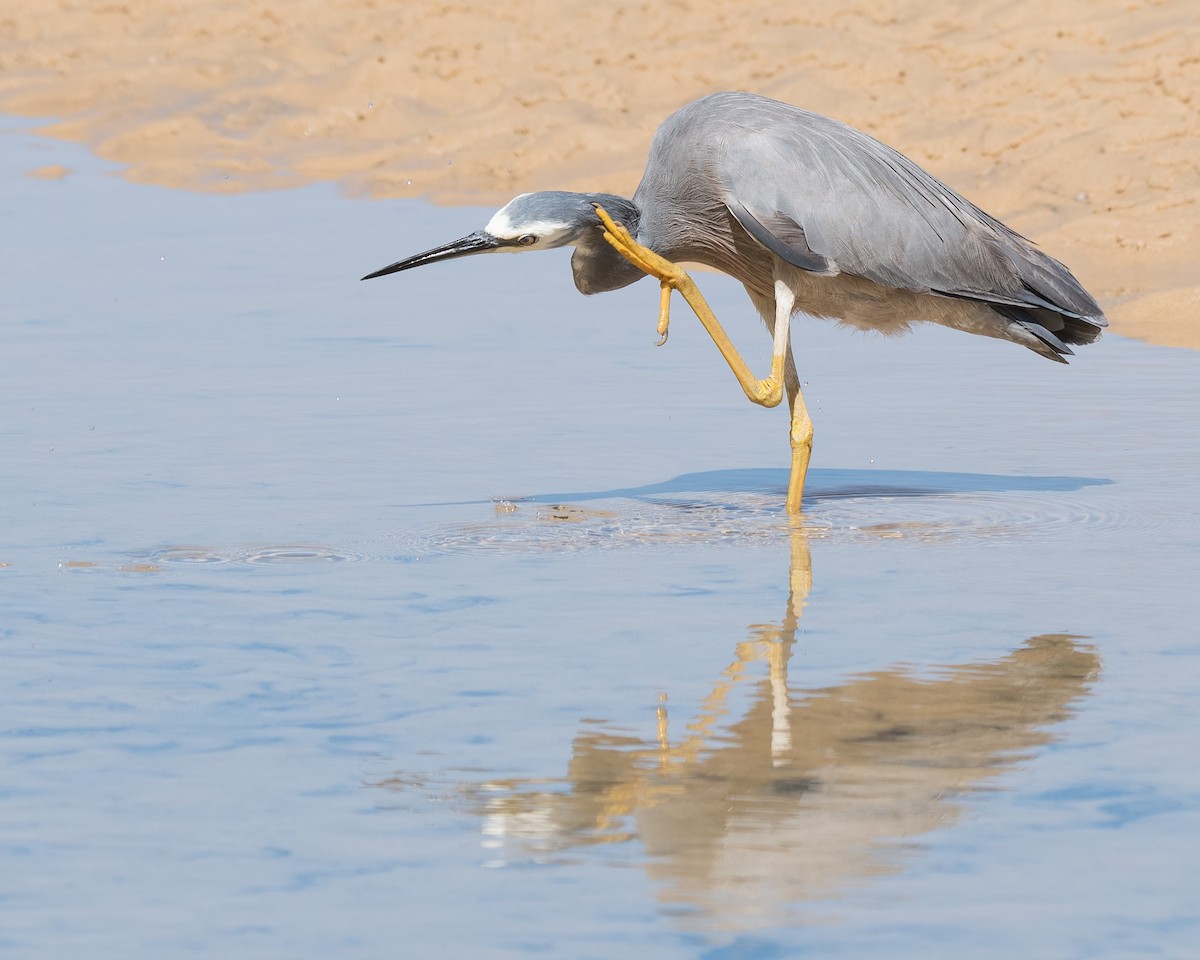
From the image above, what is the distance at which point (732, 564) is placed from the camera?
5711mm

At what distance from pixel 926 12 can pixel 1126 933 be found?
13.1 meters

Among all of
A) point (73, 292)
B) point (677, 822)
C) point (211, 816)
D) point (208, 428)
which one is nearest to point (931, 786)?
point (677, 822)

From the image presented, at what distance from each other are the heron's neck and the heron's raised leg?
0.06 meters

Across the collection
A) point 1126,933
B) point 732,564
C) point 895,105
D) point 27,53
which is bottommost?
point 1126,933

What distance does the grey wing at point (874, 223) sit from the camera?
6488 millimetres

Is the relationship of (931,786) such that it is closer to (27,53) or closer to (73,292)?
(73,292)

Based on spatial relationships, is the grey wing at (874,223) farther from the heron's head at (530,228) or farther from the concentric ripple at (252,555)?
the concentric ripple at (252,555)

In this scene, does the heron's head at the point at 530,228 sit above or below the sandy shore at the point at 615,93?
below

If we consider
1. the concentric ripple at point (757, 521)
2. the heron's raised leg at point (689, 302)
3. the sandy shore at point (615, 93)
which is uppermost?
the sandy shore at point (615, 93)

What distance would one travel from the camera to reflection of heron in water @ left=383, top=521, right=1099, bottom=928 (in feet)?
11.2

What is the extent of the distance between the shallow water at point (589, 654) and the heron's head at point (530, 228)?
73 centimetres

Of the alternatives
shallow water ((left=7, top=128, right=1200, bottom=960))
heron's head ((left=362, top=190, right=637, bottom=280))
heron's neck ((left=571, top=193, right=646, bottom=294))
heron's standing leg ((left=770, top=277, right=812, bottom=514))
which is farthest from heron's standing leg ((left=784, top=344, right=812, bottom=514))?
heron's head ((left=362, top=190, right=637, bottom=280))

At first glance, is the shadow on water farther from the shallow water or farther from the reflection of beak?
the reflection of beak

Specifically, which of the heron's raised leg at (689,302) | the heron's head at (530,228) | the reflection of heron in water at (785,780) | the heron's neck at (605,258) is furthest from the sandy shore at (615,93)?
the reflection of heron in water at (785,780)
